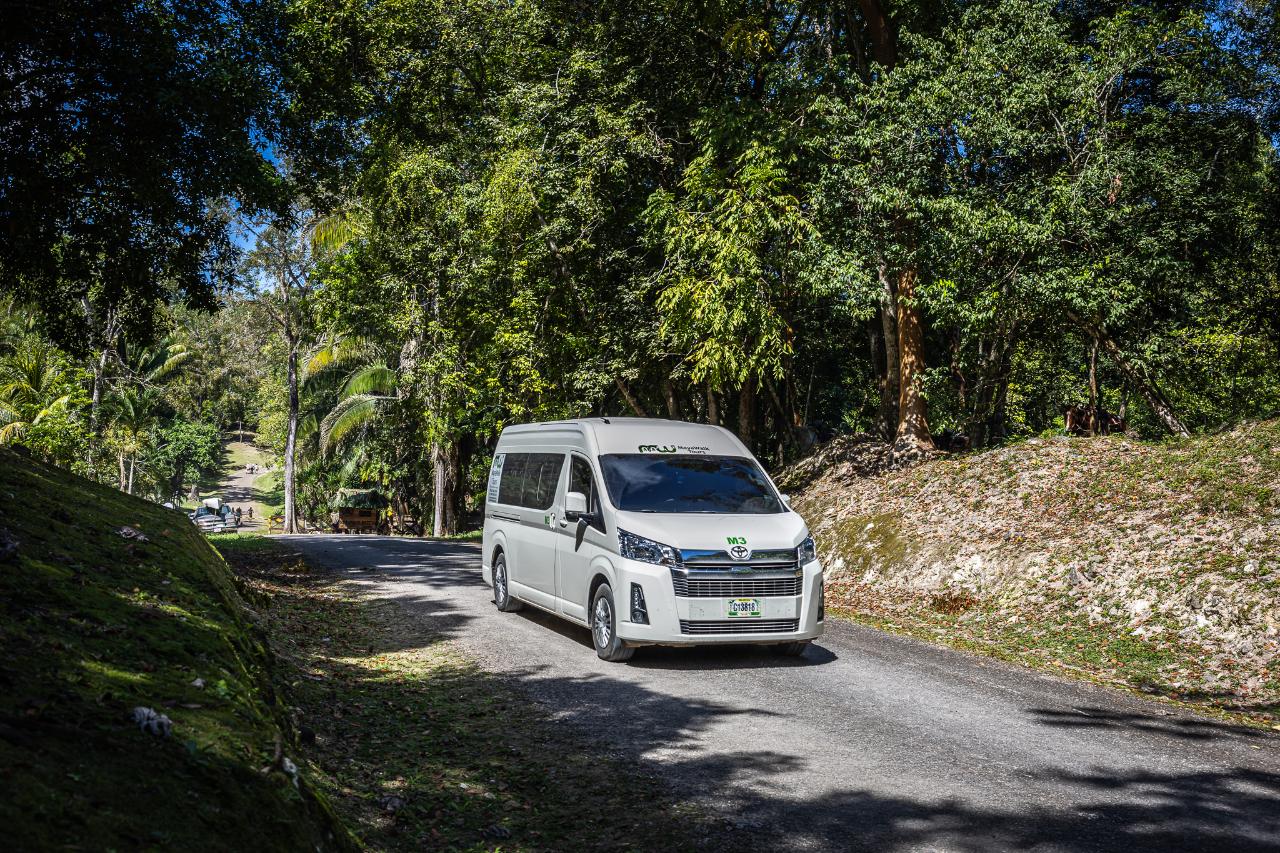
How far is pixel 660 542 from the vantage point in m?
8.84

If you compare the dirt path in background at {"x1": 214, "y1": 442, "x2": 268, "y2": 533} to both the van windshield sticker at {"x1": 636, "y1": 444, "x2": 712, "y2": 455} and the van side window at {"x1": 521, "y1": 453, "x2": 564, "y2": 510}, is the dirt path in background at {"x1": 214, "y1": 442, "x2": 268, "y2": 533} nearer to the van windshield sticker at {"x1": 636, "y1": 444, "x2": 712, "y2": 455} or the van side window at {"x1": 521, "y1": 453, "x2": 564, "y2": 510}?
the van side window at {"x1": 521, "y1": 453, "x2": 564, "y2": 510}

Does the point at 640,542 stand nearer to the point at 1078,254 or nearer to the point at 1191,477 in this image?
the point at 1191,477

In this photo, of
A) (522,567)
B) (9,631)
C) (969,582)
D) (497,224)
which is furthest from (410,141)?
(9,631)

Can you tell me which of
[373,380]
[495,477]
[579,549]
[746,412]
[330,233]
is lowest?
[579,549]

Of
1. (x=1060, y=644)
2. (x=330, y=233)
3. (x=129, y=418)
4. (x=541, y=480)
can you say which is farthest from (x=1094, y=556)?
(x=129, y=418)

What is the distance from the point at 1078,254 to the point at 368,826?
1401cm

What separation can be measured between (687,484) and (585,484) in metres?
1.14

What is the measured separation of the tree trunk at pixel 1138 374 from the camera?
1691 cm

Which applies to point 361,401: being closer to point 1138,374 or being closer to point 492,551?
point 492,551

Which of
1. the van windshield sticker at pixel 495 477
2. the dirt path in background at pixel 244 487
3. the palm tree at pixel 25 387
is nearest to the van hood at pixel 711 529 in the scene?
the van windshield sticker at pixel 495 477

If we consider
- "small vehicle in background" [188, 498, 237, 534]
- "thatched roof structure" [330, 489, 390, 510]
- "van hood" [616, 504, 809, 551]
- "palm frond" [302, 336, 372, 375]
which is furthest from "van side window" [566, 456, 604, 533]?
"small vehicle in background" [188, 498, 237, 534]

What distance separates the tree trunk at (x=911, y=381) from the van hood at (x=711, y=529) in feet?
33.4

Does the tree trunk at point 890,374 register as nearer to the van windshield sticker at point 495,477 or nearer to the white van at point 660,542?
the van windshield sticker at point 495,477

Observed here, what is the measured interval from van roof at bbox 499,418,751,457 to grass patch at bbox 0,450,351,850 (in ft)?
15.2
